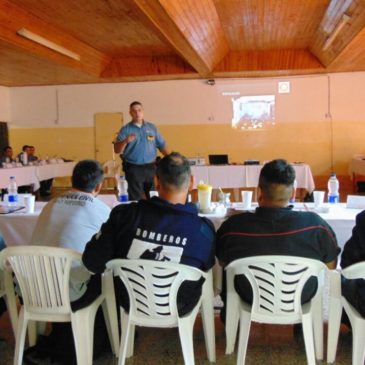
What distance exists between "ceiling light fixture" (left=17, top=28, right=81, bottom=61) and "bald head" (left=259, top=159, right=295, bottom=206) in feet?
17.1

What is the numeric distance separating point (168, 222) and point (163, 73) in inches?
308

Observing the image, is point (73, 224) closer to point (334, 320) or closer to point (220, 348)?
point (220, 348)

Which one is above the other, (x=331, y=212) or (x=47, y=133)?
(x=47, y=133)

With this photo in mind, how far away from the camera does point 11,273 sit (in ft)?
7.95

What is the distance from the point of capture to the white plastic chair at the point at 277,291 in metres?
1.97

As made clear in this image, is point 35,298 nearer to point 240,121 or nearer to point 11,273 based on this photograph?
point 11,273

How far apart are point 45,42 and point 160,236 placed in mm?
5564

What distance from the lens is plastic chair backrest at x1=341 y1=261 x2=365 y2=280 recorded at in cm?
192

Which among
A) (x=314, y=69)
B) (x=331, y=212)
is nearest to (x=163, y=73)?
(x=314, y=69)

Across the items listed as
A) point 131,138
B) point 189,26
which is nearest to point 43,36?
point 189,26

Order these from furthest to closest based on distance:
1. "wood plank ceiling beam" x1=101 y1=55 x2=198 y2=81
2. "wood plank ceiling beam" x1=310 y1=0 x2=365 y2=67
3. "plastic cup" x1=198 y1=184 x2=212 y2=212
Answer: "wood plank ceiling beam" x1=101 y1=55 x2=198 y2=81 → "wood plank ceiling beam" x1=310 y1=0 x2=365 y2=67 → "plastic cup" x1=198 y1=184 x2=212 y2=212

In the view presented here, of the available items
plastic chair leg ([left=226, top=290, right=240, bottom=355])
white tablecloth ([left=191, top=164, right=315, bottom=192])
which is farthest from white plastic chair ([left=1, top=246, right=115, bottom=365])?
white tablecloth ([left=191, top=164, right=315, bottom=192])

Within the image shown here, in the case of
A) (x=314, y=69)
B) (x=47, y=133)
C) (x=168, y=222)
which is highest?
(x=314, y=69)

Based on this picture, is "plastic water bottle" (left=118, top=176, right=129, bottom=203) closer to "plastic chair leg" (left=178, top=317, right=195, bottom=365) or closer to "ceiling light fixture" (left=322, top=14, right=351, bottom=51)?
"plastic chair leg" (left=178, top=317, right=195, bottom=365)
